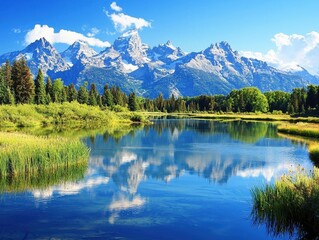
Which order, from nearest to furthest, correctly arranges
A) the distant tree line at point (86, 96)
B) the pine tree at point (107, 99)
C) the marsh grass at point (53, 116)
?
1. the marsh grass at point (53, 116)
2. the distant tree line at point (86, 96)
3. the pine tree at point (107, 99)

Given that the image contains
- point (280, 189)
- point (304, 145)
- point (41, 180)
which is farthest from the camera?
point (304, 145)

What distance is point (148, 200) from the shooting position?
23031 millimetres

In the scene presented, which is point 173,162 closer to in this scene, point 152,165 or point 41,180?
point 152,165

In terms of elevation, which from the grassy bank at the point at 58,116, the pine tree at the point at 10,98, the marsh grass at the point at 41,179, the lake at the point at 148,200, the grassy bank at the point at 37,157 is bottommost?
the lake at the point at 148,200

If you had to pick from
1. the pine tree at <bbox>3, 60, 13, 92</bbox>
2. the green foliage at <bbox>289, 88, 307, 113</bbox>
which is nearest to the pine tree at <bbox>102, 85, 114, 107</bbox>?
the pine tree at <bbox>3, 60, 13, 92</bbox>

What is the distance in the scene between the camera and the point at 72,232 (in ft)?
56.1

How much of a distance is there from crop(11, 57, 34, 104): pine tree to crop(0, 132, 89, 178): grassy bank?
3120 inches

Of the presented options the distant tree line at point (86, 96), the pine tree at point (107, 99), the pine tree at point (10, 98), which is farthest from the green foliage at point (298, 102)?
the pine tree at point (10, 98)

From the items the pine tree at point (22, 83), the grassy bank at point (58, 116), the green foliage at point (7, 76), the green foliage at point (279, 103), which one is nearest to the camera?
the grassy bank at point (58, 116)

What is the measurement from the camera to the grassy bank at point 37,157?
2684 centimetres

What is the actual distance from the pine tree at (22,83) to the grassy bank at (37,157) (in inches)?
3120

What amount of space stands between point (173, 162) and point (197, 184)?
9975 mm

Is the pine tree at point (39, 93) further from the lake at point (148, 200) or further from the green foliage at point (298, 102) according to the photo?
the green foliage at point (298, 102)

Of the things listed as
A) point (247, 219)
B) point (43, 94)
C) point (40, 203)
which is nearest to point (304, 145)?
point (247, 219)
